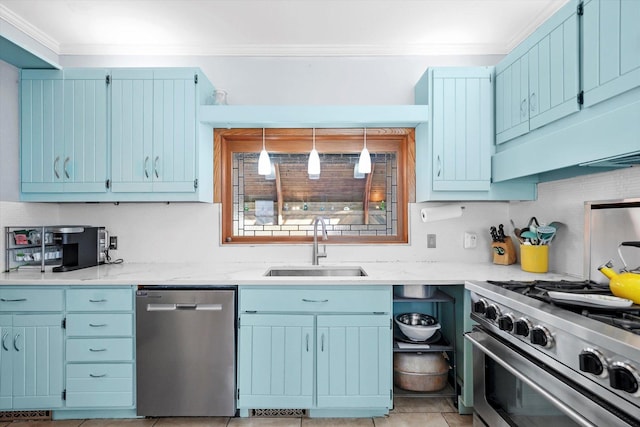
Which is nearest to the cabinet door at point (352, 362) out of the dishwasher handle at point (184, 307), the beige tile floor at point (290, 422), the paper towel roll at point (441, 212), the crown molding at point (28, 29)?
the beige tile floor at point (290, 422)

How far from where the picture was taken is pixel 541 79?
72.9 inches

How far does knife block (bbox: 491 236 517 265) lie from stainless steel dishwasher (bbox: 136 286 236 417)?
76.6 inches

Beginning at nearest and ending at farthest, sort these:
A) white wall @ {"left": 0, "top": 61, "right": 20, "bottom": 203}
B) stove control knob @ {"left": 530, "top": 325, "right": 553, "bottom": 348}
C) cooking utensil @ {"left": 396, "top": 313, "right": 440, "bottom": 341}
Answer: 1. stove control knob @ {"left": 530, "top": 325, "right": 553, "bottom": 348}
2. cooking utensil @ {"left": 396, "top": 313, "right": 440, "bottom": 341}
3. white wall @ {"left": 0, "top": 61, "right": 20, "bottom": 203}

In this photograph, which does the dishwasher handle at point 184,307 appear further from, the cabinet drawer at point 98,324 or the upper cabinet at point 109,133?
the upper cabinet at point 109,133

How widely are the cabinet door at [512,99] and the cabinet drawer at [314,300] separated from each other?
1.28 meters

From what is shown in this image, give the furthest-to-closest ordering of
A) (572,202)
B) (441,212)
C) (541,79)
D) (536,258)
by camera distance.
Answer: (441,212) < (536,258) < (572,202) < (541,79)

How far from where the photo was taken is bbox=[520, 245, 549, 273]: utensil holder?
7.27 ft

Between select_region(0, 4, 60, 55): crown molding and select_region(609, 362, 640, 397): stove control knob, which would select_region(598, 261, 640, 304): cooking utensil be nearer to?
select_region(609, 362, 640, 397): stove control knob

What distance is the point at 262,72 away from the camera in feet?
8.79

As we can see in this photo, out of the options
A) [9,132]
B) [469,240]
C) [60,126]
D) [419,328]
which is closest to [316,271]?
[419,328]

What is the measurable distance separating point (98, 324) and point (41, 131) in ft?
4.56

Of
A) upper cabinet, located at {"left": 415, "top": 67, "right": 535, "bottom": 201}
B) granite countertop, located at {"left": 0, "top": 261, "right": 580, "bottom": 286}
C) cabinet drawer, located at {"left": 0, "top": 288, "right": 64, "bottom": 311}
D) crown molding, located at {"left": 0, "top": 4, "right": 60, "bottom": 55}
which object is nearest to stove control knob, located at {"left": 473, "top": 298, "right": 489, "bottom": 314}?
granite countertop, located at {"left": 0, "top": 261, "right": 580, "bottom": 286}

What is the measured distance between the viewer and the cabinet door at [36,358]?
1.97 metres

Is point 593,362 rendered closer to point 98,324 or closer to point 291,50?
point 98,324
